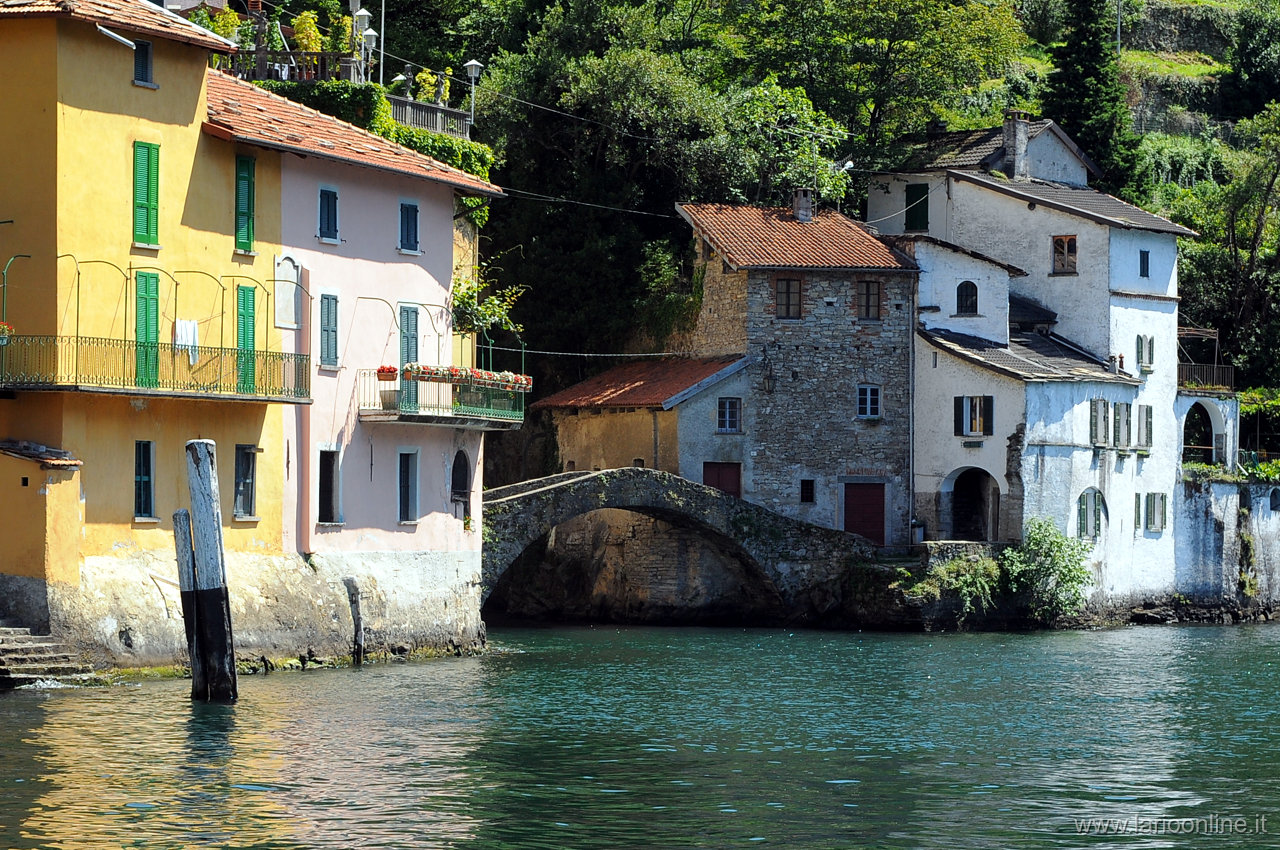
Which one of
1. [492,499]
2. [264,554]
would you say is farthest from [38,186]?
[492,499]

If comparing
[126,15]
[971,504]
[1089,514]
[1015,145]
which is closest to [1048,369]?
[1089,514]

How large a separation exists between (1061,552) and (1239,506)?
38.4ft

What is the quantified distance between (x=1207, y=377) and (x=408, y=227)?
36356 mm

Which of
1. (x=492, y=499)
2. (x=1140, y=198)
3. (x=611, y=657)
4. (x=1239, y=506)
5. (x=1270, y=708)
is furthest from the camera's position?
(x=1140, y=198)

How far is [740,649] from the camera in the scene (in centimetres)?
5359

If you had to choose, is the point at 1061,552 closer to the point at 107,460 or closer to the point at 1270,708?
the point at 1270,708

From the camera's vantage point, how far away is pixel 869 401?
65.8 m

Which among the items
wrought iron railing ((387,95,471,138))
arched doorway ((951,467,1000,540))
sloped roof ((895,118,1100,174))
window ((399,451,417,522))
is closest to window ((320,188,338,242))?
window ((399,451,417,522))

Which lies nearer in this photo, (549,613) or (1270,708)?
(1270,708)

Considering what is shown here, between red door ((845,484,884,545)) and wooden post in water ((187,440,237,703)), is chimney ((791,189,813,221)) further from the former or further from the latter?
wooden post in water ((187,440,237,703))

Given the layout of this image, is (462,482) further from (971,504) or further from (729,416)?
(971,504)

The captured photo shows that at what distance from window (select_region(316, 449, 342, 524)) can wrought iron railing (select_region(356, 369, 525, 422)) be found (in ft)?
5.26

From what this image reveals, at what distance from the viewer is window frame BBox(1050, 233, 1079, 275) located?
69188 millimetres

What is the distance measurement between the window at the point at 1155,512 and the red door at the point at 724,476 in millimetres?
14138
